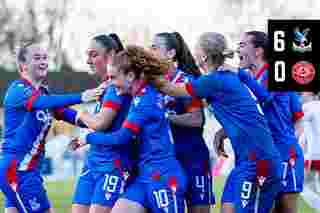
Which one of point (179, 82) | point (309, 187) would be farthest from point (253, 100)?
point (309, 187)

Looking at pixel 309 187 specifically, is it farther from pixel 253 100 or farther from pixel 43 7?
pixel 43 7

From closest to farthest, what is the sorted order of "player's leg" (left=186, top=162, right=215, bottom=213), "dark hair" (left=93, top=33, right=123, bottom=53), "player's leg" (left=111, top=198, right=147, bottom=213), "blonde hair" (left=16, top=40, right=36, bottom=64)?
"player's leg" (left=111, top=198, right=147, bottom=213) < "dark hair" (left=93, top=33, right=123, bottom=53) < "blonde hair" (left=16, top=40, right=36, bottom=64) < "player's leg" (left=186, top=162, right=215, bottom=213)

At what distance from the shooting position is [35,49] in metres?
7.70

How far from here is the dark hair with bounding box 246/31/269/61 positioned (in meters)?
8.10

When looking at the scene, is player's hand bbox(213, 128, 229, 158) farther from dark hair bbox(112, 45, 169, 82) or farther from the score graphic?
dark hair bbox(112, 45, 169, 82)

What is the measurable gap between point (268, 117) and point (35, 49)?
1.97 metres

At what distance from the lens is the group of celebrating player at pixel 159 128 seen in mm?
6504

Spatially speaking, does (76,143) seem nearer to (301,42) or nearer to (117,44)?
(117,44)

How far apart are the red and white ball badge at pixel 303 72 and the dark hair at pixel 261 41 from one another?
12.6 inches

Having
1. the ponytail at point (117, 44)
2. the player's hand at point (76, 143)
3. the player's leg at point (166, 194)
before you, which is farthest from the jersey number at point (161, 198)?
the ponytail at point (117, 44)

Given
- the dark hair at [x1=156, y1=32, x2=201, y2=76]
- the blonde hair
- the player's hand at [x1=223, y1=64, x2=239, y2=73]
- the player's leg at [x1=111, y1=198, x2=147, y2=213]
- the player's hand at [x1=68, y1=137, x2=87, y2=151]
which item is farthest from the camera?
the dark hair at [x1=156, y1=32, x2=201, y2=76]

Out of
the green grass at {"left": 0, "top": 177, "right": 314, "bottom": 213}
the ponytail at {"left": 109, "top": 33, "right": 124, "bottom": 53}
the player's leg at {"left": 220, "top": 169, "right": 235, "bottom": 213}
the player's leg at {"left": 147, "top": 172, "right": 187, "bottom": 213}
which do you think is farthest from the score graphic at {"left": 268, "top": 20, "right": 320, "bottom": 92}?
the green grass at {"left": 0, "top": 177, "right": 314, "bottom": 213}

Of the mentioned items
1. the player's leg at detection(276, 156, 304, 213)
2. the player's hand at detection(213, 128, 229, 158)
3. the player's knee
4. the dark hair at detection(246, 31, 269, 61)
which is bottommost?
the player's leg at detection(276, 156, 304, 213)

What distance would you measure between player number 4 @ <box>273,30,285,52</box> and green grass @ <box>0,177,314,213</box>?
→ 5362mm
